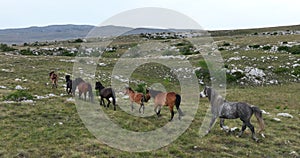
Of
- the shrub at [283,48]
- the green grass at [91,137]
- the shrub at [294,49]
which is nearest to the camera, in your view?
the green grass at [91,137]

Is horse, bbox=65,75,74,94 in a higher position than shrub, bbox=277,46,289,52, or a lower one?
lower

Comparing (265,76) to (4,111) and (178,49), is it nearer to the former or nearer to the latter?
(178,49)

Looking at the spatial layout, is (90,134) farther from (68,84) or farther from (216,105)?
(68,84)

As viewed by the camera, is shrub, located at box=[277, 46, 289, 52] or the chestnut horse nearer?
the chestnut horse

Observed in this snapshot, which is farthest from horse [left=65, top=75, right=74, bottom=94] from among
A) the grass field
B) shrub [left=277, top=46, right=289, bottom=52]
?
shrub [left=277, top=46, right=289, bottom=52]

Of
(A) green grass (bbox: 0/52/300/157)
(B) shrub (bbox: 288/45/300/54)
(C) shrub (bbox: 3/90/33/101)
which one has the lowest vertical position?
(A) green grass (bbox: 0/52/300/157)

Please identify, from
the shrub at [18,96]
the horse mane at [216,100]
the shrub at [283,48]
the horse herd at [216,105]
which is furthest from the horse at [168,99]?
the shrub at [283,48]

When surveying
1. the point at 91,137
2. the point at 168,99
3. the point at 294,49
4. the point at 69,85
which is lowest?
the point at 91,137

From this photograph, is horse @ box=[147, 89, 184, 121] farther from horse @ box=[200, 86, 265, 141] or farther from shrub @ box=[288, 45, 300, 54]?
shrub @ box=[288, 45, 300, 54]

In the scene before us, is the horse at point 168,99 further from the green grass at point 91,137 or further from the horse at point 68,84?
the horse at point 68,84

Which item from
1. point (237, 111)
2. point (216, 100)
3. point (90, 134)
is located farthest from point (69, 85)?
point (237, 111)

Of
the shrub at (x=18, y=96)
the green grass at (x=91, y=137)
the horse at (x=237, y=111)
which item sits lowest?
the green grass at (x=91, y=137)

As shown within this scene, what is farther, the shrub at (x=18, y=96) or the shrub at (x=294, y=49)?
the shrub at (x=294, y=49)

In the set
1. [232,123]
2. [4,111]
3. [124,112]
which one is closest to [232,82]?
[232,123]
